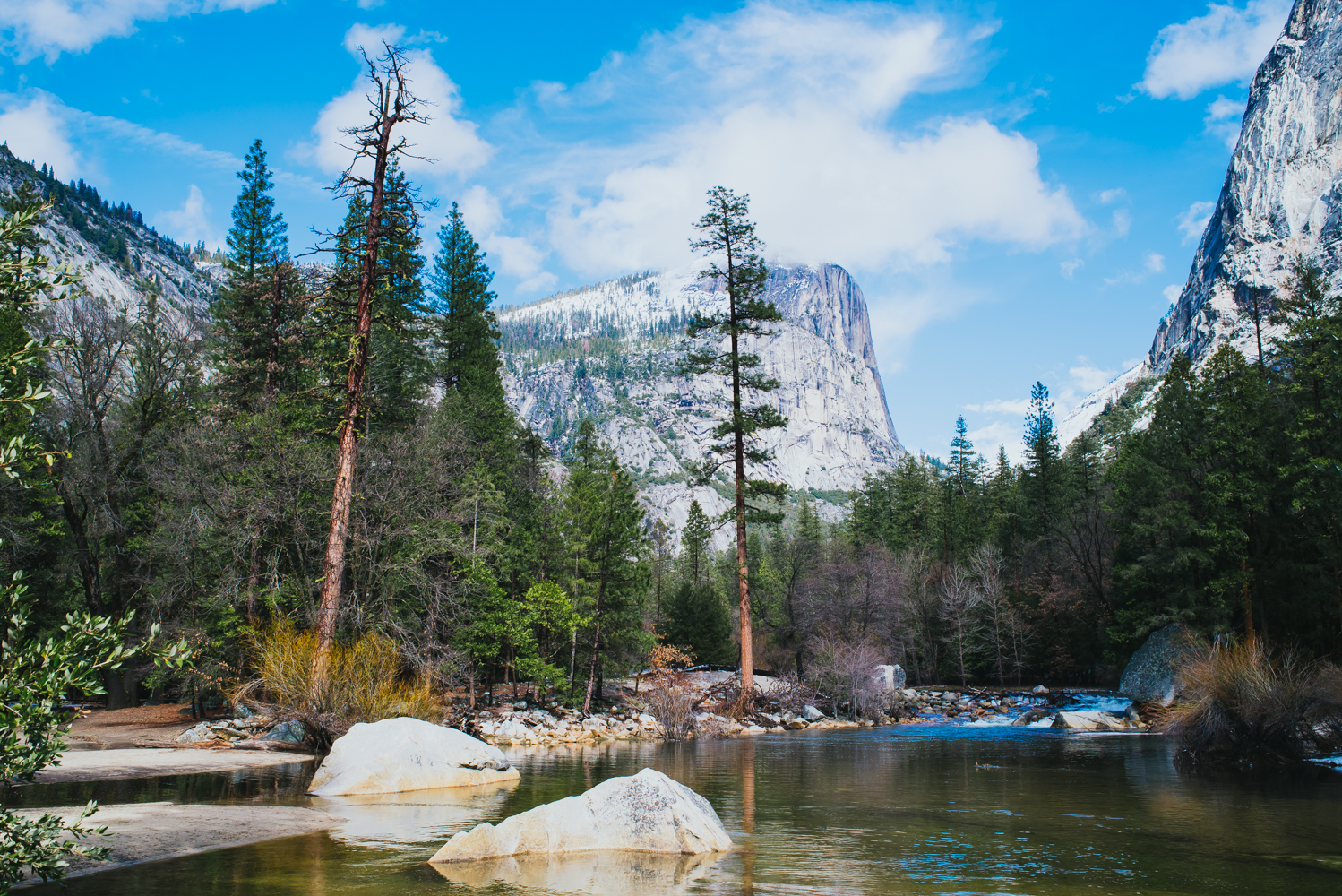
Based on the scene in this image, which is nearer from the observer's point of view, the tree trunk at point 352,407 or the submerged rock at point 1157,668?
the tree trunk at point 352,407

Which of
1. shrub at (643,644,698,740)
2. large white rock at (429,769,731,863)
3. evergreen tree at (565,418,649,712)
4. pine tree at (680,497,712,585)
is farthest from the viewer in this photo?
pine tree at (680,497,712,585)

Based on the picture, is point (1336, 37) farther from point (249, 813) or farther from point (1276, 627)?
point (249, 813)

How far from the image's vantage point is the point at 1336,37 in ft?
406

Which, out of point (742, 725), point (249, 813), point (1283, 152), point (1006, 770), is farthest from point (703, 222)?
point (1283, 152)

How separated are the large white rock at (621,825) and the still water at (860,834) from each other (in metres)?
0.38

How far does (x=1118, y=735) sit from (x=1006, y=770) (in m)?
13.0

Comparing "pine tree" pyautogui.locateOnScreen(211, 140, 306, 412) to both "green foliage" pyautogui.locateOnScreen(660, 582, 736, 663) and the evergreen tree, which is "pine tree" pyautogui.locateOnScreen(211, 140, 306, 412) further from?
"green foliage" pyautogui.locateOnScreen(660, 582, 736, 663)

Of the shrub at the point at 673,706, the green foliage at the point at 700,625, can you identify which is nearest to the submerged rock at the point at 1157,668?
the shrub at the point at 673,706

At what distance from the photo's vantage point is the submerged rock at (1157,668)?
31.9 metres

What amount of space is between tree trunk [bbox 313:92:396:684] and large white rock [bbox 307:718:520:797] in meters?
3.08

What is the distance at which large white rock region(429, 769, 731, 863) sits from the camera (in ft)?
25.5

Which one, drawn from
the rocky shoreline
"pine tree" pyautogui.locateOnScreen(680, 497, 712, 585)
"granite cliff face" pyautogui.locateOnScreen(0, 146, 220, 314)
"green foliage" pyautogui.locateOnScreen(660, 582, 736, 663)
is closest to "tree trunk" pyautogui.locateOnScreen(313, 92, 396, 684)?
the rocky shoreline

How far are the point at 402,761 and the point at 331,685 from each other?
3.12m

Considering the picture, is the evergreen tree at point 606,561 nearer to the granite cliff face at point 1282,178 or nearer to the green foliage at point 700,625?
the green foliage at point 700,625
